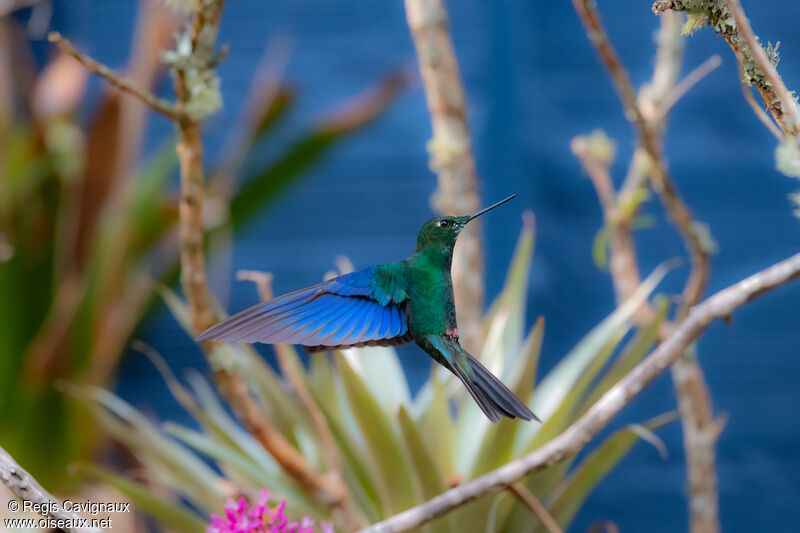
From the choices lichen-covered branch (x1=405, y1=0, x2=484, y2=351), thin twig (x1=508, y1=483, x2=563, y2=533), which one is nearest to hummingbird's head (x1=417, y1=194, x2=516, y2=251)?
thin twig (x1=508, y1=483, x2=563, y2=533)

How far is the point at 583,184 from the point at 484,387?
75.2 inches

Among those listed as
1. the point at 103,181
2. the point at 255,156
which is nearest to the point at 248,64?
the point at 255,156

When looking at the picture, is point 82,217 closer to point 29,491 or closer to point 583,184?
point 583,184

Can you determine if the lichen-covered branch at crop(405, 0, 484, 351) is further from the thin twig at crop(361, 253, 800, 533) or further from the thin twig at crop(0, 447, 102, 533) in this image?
the thin twig at crop(0, 447, 102, 533)

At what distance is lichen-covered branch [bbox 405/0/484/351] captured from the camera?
4.01ft

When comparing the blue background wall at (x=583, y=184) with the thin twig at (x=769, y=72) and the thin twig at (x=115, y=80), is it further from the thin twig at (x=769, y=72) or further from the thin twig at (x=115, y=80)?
the thin twig at (x=769, y=72)

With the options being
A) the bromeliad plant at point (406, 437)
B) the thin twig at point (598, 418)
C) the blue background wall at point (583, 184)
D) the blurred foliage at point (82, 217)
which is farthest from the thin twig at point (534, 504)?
the blue background wall at point (583, 184)

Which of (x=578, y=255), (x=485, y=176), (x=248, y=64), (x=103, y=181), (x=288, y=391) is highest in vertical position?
(x=248, y=64)

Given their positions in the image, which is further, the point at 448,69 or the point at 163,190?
the point at 163,190

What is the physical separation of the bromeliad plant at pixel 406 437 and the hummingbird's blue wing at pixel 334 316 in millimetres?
183

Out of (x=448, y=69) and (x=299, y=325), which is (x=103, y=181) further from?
(x=299, y=325)

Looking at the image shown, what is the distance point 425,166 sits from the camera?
2.58 meters

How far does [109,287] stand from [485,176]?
1.07 metres

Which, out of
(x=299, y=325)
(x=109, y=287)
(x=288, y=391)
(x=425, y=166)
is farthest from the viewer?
(x=425, y=166)
